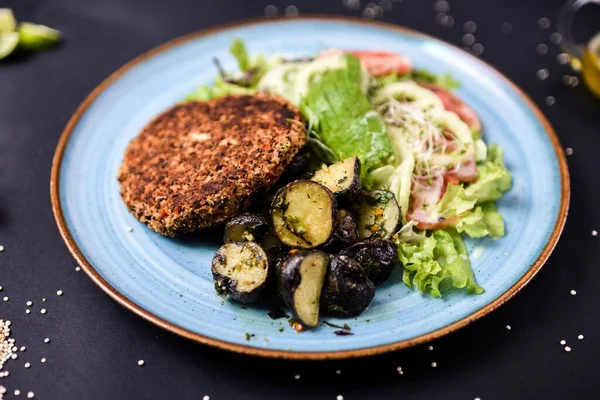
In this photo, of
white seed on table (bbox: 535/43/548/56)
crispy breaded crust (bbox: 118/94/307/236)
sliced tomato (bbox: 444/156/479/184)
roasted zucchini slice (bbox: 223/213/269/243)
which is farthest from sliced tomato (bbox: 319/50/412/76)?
roasted zucchini slice (bbox: 223/213/269/243)

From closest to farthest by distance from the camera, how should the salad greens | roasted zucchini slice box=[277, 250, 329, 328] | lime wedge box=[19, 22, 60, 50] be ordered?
roasted zucchini slice box=[277, 250, 329, 328] < the salad greens < lime wedge box=[19, 22, 60, 50]

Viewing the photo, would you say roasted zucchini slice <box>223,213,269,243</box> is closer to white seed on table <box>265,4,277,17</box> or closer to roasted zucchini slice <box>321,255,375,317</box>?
roasted zucchini slice <box>321,255,375,317</box>

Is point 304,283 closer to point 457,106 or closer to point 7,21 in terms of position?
point 457,106

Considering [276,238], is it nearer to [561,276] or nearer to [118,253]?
[118,253]

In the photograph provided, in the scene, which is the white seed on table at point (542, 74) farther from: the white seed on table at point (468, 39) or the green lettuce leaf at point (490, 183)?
the green lettuce leaf at point (490, 183)

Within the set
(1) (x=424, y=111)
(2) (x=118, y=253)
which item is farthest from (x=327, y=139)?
(2) (x=118, y=253)

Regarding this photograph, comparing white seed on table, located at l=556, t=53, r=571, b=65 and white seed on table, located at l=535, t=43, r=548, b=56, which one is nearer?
white seed on table, located at l=556, t=53, r=571, b=65
